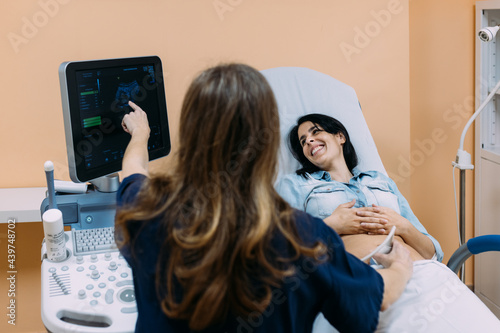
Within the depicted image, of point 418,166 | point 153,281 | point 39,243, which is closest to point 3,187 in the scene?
point 39,243

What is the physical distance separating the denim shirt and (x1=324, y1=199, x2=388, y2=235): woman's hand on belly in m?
0.09

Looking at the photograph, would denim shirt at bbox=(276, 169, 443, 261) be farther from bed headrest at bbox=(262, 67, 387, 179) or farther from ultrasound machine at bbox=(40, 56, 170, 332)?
ultrasound machine at bbox=(40, 56, 170, 332)

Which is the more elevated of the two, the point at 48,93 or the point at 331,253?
the point at 48,93

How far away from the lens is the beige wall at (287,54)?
6.87ft

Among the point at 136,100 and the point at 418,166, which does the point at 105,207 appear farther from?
the point at 418,166

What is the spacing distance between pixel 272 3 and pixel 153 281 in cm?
155

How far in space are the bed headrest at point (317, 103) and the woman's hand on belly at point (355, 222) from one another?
326mm

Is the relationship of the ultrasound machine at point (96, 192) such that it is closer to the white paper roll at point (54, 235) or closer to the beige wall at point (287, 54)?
the white paper roll at point (54, 235)

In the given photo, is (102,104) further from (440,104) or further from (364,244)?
Result: (440,104)

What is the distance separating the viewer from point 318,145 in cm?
200

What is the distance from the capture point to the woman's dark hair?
204 cm

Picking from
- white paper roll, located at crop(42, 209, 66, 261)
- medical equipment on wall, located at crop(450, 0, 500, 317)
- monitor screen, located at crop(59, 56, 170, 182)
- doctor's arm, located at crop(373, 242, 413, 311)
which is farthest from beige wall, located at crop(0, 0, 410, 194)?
doctor's arm, located at crop(373, 242, 413, 311)

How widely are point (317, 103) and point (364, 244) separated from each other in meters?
0.64

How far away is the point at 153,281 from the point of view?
1.00 metres
